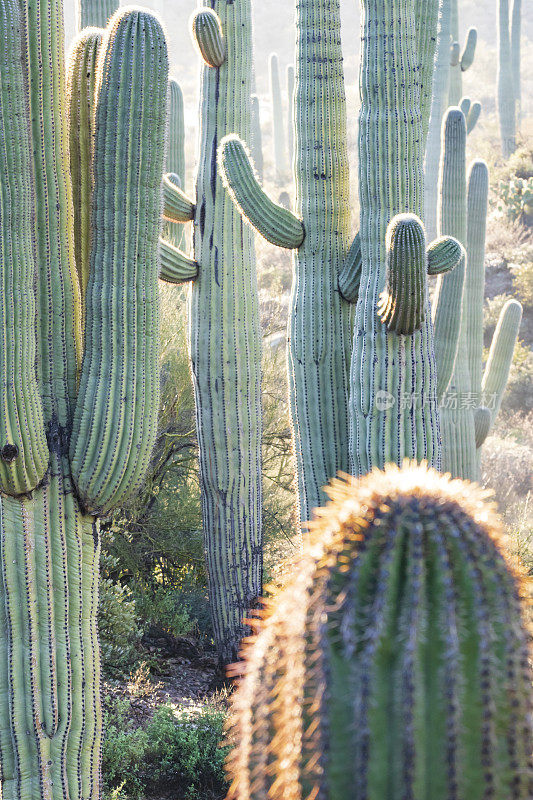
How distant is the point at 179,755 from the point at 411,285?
10.5 ft

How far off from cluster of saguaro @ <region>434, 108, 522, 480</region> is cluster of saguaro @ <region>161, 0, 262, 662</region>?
6.72ft

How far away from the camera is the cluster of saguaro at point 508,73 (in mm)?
22250

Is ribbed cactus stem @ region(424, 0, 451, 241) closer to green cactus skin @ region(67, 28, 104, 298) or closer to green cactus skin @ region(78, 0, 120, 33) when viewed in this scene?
green cactus skin @ region(78, 0, 120, 33)

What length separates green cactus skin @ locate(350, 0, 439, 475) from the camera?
4.50 metres

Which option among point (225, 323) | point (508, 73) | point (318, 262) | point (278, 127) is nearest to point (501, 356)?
point (225, 323)

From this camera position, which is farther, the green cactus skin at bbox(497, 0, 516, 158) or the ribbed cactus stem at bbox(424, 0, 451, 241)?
the green cactus skin at bbox(497, 0, 516, 158)

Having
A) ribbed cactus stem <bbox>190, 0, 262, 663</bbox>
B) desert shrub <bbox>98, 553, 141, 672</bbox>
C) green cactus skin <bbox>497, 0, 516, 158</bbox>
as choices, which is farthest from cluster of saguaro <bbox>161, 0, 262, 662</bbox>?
green cactus skin <bbox>497, 0, 516, 158</bbox>

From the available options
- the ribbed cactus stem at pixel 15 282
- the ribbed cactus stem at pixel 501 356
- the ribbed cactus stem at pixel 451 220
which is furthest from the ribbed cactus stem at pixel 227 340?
the ribbed cactus stem at pixel 501 356

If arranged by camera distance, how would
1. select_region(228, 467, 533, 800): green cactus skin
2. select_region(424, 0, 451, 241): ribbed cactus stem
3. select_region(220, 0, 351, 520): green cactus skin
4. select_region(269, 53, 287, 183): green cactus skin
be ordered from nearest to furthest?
select_region(228, 467, 533, 800): green cactus skin, select_region(220, 0, 351, 520): green cactus skin, select_region(424, 0, 451, 241): ribbed cactus stem, select_region(269, 53, 287, 183): green cactus skin

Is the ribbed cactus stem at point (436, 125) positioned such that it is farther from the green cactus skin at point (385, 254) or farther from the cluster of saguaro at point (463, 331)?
the green cactus skin at point (385, 254)

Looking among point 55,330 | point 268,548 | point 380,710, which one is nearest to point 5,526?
point 55,330

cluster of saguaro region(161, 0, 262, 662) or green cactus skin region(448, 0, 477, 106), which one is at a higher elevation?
green cactus skin region(448, 0, 477, 106)

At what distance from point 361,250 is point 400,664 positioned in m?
3.74

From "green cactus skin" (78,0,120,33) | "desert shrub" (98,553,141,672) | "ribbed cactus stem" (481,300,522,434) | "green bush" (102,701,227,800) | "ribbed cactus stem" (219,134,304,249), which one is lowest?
"green bush" (102,701,227,800)
